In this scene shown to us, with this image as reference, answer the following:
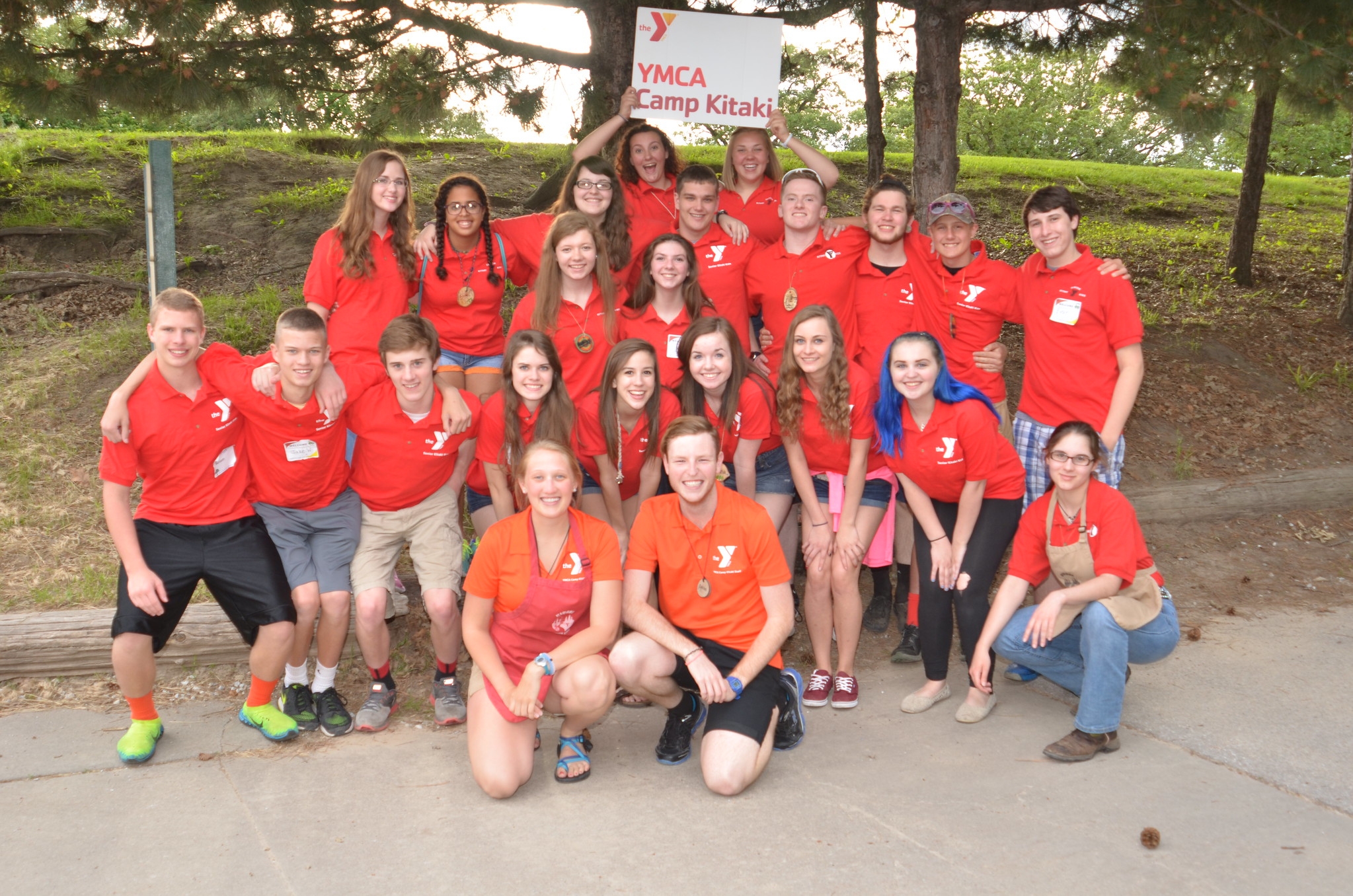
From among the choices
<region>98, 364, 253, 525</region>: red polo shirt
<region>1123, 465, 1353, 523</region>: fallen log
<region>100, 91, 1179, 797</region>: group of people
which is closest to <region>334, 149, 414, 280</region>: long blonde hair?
<region>100, 91, 1179, 797</region>: group of people

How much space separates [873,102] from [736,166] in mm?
4306

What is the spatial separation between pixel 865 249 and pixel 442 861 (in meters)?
3.46

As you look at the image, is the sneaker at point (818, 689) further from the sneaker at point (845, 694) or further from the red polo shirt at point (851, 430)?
the red polo shirt at point (851, 430)

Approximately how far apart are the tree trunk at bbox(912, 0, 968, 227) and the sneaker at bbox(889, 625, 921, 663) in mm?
3039

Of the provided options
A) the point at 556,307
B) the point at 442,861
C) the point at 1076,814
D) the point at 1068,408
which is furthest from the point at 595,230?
the point at 1076,814

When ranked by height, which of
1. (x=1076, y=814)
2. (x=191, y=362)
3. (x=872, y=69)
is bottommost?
(x=1076, y=814)

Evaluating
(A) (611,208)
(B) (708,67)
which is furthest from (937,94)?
(A) (611,208)

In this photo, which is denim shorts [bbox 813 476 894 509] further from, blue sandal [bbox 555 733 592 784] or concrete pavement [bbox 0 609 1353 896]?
blue sandal [bbox 555 733 592 784]

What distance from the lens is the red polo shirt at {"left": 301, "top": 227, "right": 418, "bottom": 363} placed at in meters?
4.67

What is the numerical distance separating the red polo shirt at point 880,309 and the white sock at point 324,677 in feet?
9.18

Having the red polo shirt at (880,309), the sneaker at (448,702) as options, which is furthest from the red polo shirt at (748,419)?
the sneaker at (448,702)

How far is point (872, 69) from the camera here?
30.2 feet

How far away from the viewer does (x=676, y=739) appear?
3.82 m

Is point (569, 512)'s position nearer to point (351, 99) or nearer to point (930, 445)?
point (930, 445)
